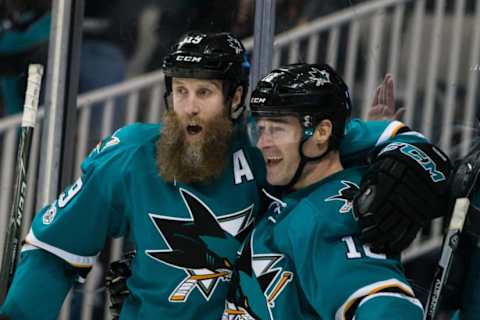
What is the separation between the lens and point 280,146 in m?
2.40

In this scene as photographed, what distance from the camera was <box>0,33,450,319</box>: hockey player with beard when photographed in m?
2.53

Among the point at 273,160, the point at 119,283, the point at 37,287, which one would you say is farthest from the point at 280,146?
the point at 37,287

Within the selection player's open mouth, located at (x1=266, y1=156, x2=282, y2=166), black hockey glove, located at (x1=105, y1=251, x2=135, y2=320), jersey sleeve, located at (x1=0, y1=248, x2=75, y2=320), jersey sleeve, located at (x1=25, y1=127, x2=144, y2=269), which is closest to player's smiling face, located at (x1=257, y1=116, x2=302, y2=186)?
player's open mouth, located at (x1=266, y1=156, x2=282, y2=166)

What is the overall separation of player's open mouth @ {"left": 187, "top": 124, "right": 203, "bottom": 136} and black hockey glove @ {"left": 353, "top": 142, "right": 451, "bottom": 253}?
0.43 meters

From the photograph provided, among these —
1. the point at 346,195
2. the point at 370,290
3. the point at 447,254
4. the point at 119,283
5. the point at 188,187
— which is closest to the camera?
the point at 370,290

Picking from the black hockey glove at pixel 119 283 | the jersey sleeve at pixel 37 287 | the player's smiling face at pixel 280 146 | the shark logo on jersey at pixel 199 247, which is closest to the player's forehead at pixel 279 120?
the player's smiling face at pixel 280 146

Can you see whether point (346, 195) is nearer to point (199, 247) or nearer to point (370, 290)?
point (370, 290)

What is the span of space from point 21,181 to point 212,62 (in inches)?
31.0

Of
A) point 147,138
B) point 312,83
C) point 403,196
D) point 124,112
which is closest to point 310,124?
point 312,83

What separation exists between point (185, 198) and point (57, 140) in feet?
2.72

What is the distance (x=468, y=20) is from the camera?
2715 millimetres

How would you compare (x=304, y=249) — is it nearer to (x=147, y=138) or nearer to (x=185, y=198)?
(x=185, y=198)

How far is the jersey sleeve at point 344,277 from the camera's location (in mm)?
2184

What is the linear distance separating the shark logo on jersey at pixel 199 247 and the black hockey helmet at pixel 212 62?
0.82 ft
